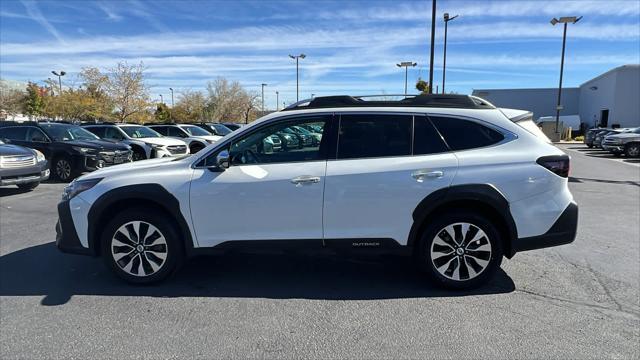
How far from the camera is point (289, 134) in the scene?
4.50 metres

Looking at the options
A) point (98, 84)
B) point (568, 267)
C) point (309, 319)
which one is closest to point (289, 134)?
point (309, 319)

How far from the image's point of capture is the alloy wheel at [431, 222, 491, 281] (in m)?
4.20

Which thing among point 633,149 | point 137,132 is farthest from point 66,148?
point 633,149

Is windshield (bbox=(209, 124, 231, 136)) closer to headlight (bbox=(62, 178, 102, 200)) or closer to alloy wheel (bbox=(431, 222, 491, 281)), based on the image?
headlight (bbox=(62, 178, 102, 200))

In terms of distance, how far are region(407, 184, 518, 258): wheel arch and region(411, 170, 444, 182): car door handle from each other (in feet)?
0.45

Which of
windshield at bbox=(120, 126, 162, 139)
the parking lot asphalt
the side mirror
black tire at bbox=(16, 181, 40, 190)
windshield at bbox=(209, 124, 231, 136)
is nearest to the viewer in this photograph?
the parking lot asphalt

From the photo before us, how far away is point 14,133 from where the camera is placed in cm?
1301

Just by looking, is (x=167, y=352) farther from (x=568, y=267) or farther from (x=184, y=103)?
(x=184, y=103)

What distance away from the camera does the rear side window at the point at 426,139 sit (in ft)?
13.9

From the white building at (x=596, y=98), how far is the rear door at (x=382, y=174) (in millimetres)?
46935

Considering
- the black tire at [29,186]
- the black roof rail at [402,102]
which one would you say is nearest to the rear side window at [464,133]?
the black roof rail at [402,102]

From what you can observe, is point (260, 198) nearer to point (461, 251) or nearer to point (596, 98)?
point (461, 251)

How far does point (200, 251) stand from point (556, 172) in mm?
3349

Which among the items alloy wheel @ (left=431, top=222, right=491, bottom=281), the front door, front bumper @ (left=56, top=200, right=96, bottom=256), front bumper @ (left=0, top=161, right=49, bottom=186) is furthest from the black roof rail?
front bumper @ (left=0, top=161, right=49, bottom=186)
